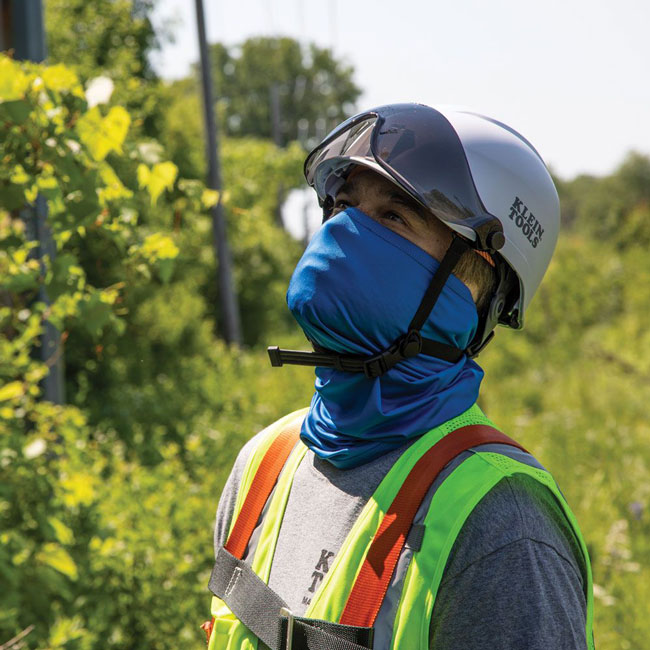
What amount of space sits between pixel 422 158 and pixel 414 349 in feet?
1.20

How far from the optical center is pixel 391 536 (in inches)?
48.9

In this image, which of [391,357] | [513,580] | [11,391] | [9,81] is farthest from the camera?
[11,391]

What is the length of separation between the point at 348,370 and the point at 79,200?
99cm

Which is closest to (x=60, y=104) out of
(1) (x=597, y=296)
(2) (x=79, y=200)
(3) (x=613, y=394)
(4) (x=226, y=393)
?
(2) (x=79, y=200)

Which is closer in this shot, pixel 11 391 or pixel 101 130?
pixel 101 130

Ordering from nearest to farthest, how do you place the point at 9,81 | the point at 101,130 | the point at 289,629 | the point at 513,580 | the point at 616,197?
1. the point at 513,580
2. the point at 289,629
3. the point at 9,81
4. the point at 101,130
5. the point at 616,197

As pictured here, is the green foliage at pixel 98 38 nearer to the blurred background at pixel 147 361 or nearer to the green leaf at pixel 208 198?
the blurred background at pixel 147 361

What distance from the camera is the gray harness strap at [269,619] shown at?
1.23 m

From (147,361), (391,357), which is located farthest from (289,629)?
(147,361)

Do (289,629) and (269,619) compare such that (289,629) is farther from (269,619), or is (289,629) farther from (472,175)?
(472,175)

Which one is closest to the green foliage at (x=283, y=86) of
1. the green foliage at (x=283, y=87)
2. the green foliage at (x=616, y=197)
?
the green foliage at (x=283, y=87)

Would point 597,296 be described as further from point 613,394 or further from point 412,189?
point 412,189

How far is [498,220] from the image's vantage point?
1.53m

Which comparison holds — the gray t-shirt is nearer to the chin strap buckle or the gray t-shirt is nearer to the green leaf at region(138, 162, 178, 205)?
the chin strap buckle
